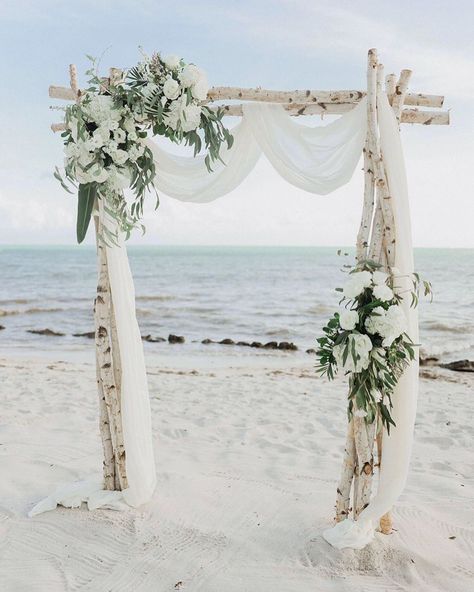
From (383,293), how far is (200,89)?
1.56 metres

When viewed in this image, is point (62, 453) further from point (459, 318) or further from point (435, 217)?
Answer: point (435, 217)

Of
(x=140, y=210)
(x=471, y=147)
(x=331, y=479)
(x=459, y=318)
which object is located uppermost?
(x=471, y=147)

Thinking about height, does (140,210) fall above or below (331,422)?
Answer: above

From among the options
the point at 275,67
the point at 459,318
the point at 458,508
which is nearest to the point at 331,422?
the point at 458,508

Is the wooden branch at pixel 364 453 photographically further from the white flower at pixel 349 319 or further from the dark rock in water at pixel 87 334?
the dark rock in water at pixel 87 334

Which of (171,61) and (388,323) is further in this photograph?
(171,61)

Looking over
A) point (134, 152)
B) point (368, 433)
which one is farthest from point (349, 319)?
point (134, 152)

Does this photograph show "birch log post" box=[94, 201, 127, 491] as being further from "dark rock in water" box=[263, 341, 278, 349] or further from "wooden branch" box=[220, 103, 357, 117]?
"dark rock in water" box=[263, 341, 278, 349]

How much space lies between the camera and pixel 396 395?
337 centimetres

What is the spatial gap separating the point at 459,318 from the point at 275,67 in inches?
409

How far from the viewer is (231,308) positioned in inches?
737

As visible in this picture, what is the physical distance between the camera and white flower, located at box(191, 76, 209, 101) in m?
3.35

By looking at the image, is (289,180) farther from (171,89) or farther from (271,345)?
(271,345)

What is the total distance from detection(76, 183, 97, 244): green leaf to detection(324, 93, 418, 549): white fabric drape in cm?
177
